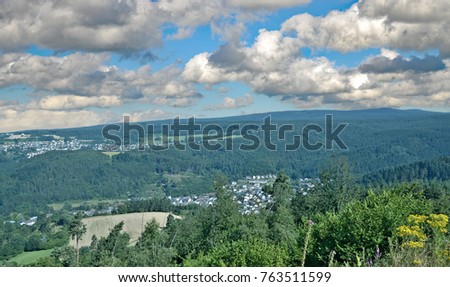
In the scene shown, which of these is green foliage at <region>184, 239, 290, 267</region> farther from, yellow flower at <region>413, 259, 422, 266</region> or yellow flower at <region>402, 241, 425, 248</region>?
yellow flower at <region>413, 259, 422, 266</region>

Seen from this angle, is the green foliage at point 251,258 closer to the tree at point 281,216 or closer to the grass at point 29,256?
the tree at point 281,216

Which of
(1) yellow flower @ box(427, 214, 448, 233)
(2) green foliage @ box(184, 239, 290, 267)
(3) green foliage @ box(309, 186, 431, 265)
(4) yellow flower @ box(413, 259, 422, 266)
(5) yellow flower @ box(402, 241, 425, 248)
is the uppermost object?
(1) yellow flower @ box(427, 214, 448, 233)

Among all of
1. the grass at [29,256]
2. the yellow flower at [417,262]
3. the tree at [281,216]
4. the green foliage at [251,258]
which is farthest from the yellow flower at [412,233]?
the grass at [29,256]

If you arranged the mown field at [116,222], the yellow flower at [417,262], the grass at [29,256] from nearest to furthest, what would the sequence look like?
the yellow flower at [417,262]
the grass at [29,256]
the mown field at [116,222]

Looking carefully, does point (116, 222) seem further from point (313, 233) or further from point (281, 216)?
point (313, 233)

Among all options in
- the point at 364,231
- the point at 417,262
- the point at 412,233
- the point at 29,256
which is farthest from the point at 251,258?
the point at 29,256

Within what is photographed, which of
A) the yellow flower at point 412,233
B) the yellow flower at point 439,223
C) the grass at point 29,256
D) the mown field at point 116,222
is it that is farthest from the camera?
the mown field at point 116,222

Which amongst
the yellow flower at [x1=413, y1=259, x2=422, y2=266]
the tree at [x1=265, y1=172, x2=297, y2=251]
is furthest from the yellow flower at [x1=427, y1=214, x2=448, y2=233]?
the tree at [x1=265, y1=172, x2=297, y2=251]
